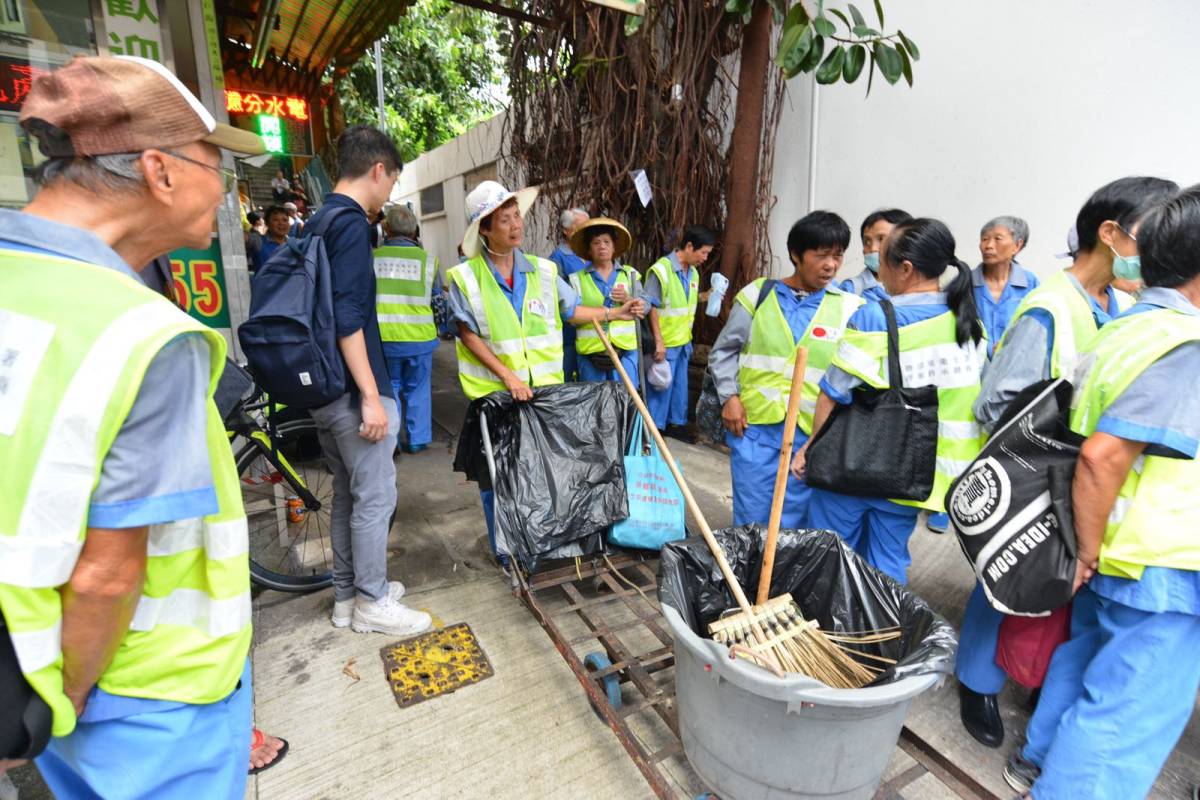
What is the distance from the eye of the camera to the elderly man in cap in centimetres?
76

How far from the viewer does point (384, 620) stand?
7.93ft

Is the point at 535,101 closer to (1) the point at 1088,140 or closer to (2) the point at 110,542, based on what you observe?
(1) the point at 1088,140

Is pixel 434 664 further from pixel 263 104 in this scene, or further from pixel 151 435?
pixel 263 104

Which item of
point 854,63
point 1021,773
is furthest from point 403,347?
point 1021,773

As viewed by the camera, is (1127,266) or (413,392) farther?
(413,392)

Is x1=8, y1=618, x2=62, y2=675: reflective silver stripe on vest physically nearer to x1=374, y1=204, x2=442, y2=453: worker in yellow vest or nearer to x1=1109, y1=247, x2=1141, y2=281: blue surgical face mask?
x1=1109, y1=247, x2=1141, y2=281: blue surgical face mask

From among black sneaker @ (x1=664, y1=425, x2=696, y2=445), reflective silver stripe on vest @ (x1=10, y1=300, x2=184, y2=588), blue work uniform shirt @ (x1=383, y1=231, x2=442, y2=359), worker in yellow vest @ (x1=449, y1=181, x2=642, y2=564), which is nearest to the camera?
reflective silver stripe on vest @ (x1=10, y1=300, x2=184, y2=588)

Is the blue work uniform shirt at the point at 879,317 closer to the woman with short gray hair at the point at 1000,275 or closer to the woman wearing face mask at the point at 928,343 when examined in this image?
the woman wearing face mask at the point at 928,343

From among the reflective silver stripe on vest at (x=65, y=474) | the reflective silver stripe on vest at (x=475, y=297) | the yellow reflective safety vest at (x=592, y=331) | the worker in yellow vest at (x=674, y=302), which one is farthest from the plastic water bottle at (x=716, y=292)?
the reflective silver stripe on vest at (x=65, y=474)

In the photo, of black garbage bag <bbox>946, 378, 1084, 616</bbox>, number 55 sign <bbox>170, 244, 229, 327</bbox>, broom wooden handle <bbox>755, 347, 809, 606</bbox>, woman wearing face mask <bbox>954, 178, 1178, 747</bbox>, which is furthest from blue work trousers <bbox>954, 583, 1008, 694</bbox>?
number 55 sign <bbox>170, 244, 229, 327</bbox>

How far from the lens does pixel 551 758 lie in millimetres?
1847

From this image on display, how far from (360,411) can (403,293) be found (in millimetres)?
2192

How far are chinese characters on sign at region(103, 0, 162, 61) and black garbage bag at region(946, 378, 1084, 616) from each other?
3959mm

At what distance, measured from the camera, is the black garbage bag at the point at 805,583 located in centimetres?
163
